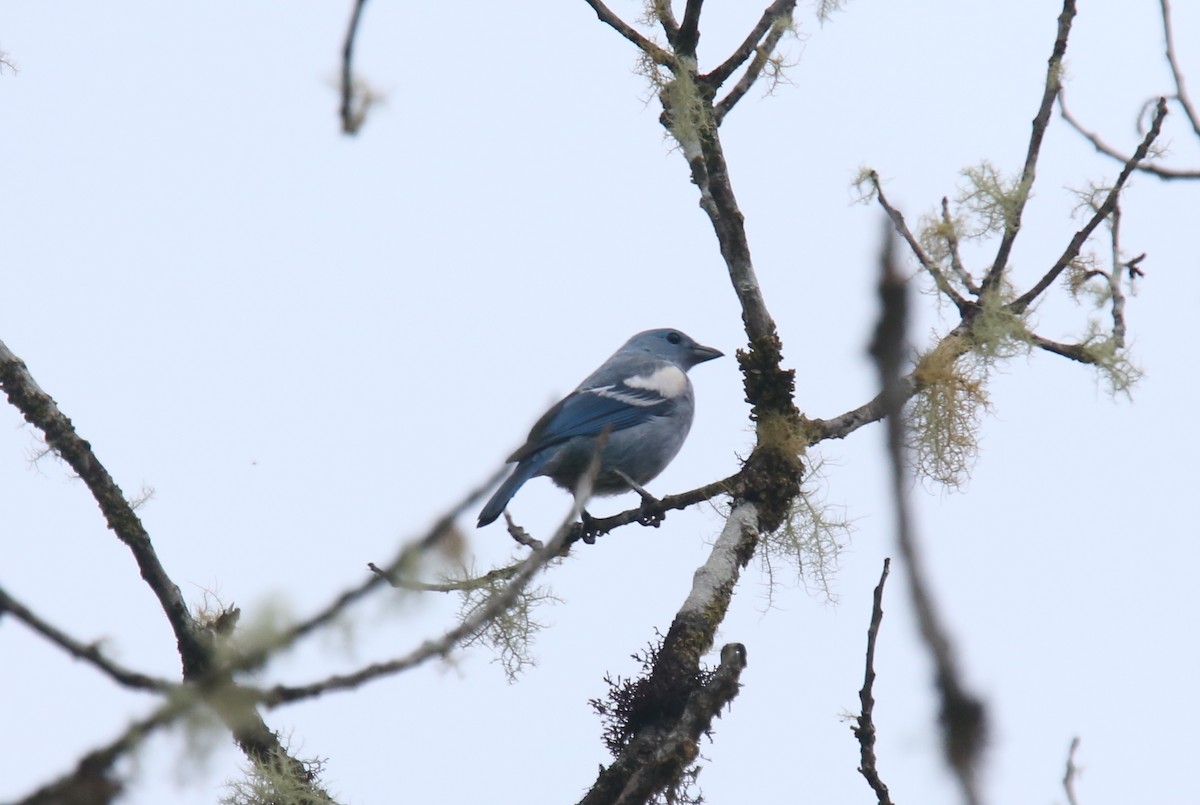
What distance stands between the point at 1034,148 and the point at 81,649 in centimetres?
429

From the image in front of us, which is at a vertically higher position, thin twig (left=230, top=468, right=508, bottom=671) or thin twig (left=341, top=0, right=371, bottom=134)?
thin twig (left=341, top=0, right=371, bottom=134)

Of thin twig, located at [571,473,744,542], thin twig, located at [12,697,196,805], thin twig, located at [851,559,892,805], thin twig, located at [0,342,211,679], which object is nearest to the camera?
thin twig, located at [12,697,196,805]

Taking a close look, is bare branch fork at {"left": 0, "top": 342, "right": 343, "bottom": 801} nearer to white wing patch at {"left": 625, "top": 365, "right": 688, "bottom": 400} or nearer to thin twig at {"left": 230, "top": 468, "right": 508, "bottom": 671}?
thin twig at {"left": 230, "top": 468, "right": 508, "bottom": 671}

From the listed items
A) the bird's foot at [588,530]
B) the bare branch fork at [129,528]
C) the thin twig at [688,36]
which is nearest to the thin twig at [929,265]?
the thin twig at [688,36]

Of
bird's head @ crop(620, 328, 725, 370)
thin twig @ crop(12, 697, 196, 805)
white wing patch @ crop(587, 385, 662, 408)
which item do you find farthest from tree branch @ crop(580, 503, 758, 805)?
bird's head @ crop(620, 328, 725, 370)

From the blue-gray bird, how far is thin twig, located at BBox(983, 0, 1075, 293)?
6.52ft

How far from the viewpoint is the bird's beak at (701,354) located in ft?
26.4

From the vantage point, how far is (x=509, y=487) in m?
6.06

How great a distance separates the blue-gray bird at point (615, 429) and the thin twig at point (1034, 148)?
1987mm

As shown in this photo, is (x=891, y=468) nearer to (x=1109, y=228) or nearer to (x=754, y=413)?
(x=754, y=413)

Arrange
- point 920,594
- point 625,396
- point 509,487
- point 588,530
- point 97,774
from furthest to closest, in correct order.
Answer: point 625,396 → point 509,487 → point 588,530 → point 97,774 → point 920,594

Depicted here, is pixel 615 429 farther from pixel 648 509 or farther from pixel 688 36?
pixel 688 36

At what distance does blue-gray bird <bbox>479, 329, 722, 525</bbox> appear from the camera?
6312mm

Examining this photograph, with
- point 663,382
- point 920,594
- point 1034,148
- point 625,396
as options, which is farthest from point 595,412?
point 920,594
